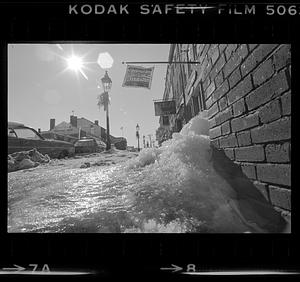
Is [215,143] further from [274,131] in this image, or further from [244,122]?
[274,131]

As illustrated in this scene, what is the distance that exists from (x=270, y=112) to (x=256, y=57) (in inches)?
16.0

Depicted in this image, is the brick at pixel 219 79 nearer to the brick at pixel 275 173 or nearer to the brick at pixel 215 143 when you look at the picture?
the brick at pixel 215 143

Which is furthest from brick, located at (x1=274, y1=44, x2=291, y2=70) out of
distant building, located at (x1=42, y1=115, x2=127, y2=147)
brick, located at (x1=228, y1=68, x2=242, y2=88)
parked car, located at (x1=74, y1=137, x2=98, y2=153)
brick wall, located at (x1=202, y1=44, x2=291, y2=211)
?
parked car, located at (x1=74, y1=137, x2=98, y2=153)

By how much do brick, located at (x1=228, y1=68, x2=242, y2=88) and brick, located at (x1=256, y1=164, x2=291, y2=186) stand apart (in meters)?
0.69

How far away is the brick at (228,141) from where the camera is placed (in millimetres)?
1708

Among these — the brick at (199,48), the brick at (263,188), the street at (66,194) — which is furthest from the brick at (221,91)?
the street at (66,194)

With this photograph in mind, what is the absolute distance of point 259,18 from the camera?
1473 mm

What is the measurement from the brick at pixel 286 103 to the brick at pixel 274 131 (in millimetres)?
44

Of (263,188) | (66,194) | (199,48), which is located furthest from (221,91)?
(66,194)

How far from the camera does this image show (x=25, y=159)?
5.71 ft

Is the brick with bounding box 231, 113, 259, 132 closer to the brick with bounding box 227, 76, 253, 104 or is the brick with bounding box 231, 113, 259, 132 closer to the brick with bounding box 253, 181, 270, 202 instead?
the brick with bounding box 227, 76, 253, 104

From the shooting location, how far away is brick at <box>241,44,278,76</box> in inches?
52.7

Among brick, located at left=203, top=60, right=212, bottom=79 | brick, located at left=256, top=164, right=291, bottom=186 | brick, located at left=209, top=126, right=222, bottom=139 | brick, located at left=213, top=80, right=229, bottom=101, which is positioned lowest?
brick, located at left=256, top=164, right=291, bottom=186

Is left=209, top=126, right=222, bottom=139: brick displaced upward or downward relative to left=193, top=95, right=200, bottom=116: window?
downward
